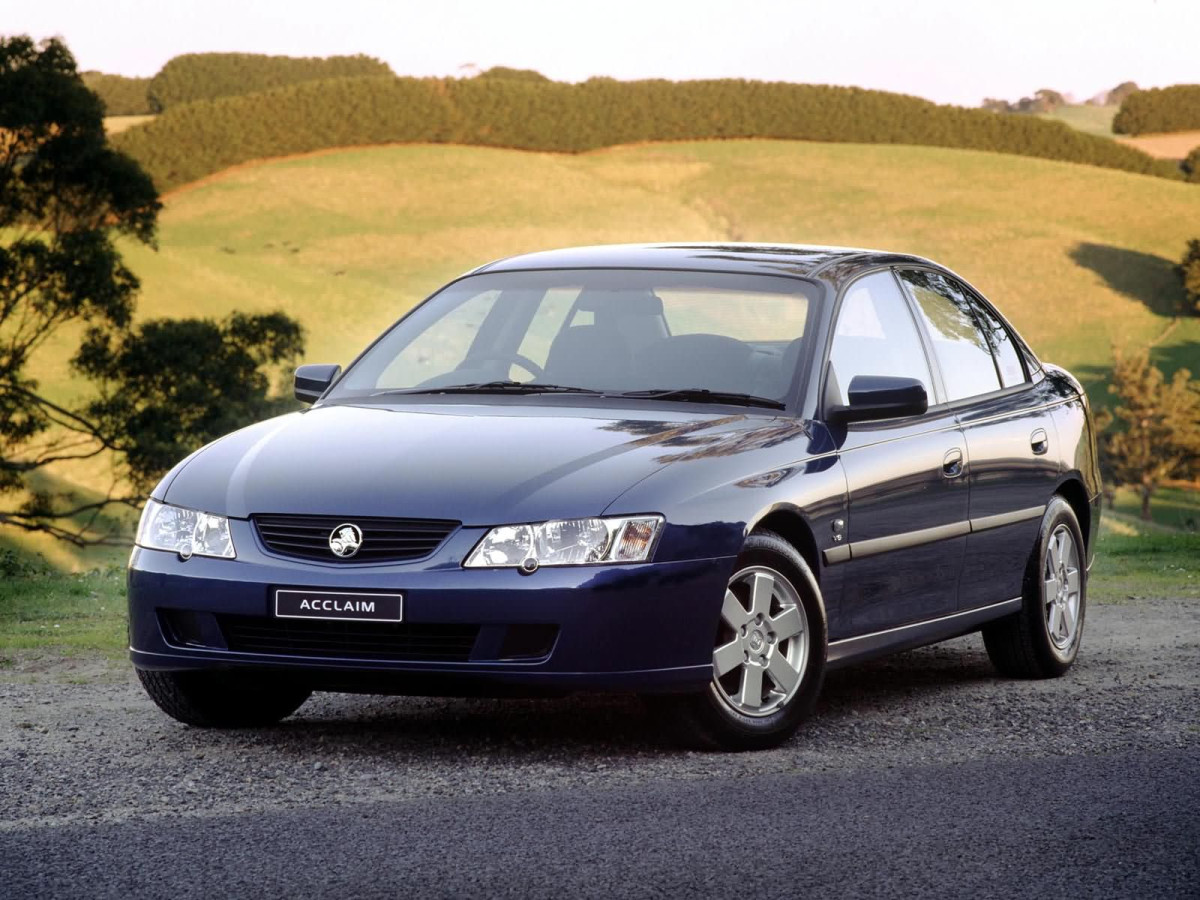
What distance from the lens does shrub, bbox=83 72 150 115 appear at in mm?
108250

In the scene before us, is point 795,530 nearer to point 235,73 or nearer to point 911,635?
point 911,635

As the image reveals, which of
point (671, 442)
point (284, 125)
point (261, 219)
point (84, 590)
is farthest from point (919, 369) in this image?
point (284, 125)

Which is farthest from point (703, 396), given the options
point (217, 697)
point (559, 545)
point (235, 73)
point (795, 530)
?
point (235, 73)

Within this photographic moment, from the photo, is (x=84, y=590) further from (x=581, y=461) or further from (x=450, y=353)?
(x=581, y=461)

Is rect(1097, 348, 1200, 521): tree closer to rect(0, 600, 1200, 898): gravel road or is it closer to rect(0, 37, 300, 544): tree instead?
rect(0, 37, 300, 544): tree

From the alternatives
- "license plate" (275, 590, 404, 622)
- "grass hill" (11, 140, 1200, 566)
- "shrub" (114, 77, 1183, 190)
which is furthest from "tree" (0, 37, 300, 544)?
"shrub" (114, 77, 1183, 190)

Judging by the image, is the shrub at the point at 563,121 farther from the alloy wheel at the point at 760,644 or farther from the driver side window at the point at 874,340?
the alloy wheel at the point at 760,644

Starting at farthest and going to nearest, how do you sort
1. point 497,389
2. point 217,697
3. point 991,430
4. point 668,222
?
point 668,222 < point 991,430 < point 497,389 < point 217,697

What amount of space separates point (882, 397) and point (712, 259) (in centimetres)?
121

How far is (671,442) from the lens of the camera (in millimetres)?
6527

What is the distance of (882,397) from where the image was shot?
7016mm

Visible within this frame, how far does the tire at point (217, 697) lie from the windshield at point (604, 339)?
4.31ft

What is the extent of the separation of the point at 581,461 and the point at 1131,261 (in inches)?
3183

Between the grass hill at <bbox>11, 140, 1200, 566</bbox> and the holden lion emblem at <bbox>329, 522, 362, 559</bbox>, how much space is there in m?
59.2
